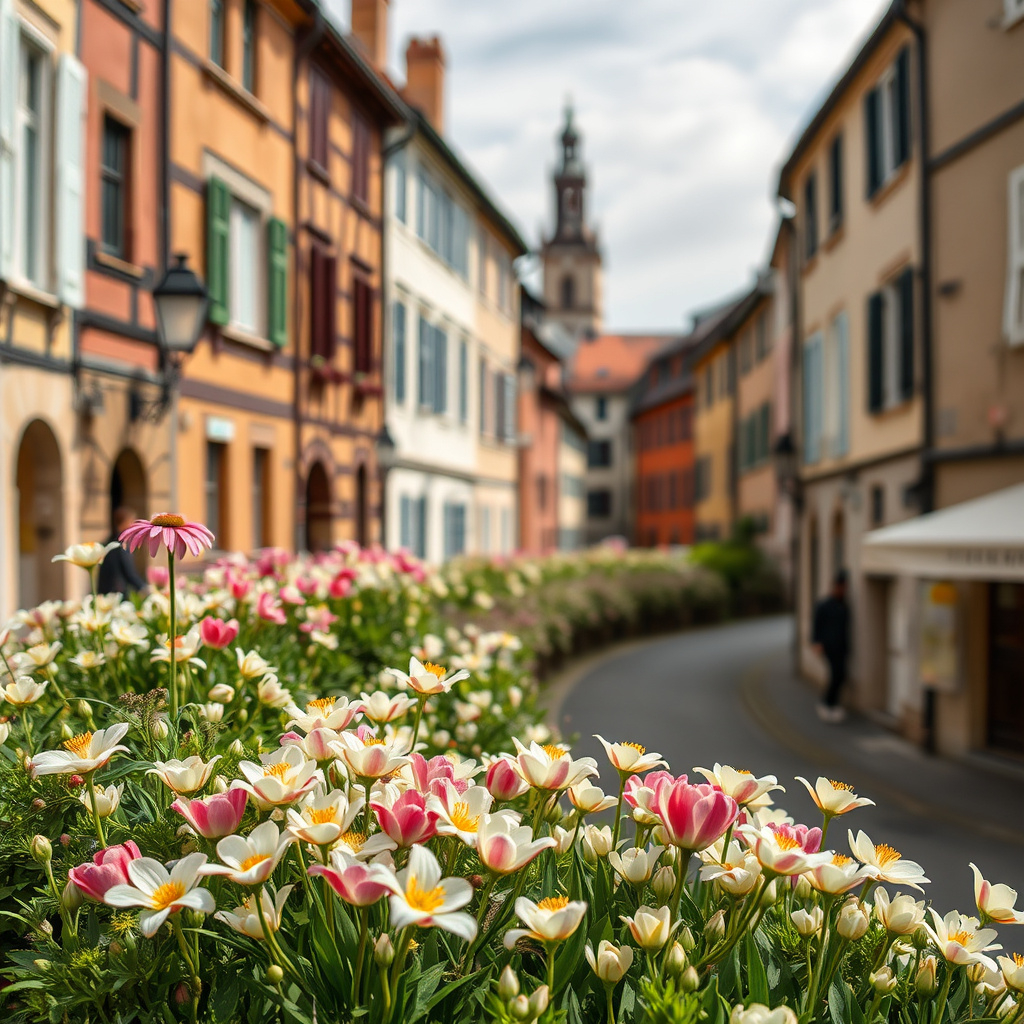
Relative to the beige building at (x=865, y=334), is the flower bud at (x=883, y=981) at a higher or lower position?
lower

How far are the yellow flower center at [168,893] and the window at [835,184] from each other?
1640 centimetres

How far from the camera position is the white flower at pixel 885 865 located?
2023mm

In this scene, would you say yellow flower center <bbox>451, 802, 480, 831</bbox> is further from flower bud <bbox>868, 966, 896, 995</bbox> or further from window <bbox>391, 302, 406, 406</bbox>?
window <bbox>391, 302, 406, 406</bbox>

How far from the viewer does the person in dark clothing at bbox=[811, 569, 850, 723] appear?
14.4 metres

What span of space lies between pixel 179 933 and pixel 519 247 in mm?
30343

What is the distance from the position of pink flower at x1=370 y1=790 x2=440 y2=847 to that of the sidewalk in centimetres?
790

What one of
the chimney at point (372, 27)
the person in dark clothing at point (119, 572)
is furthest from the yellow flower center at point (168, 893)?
the chimney at point (372, 27)

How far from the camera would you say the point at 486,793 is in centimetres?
200

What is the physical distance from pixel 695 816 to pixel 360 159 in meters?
17.7

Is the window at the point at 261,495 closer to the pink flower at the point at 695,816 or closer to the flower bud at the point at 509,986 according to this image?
the pink flower at the point at 695,816

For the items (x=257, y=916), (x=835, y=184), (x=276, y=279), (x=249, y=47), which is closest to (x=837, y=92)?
(x=835, y=184)

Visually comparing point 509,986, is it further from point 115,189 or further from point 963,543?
point 115,189

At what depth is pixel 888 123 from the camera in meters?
13.9

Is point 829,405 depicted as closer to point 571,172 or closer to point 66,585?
point 66,585
